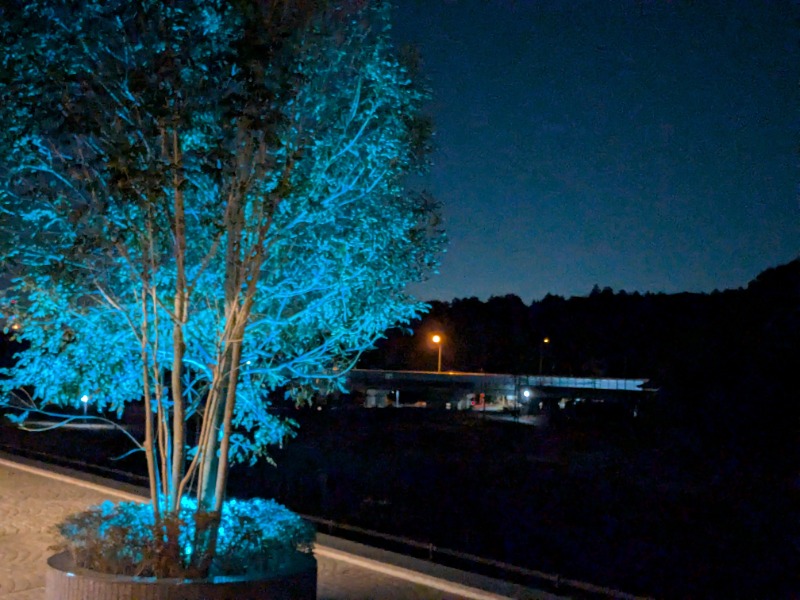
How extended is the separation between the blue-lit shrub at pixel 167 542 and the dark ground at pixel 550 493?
9.49 meters

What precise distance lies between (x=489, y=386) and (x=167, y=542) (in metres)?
51.4

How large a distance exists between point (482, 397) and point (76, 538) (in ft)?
181

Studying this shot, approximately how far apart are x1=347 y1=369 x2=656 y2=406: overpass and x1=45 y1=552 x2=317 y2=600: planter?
1836 inches

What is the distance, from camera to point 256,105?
6.48 meters

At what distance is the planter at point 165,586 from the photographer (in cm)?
580

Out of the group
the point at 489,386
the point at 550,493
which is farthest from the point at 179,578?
the point at 489,386

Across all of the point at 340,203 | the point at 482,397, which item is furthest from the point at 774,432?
the point at 340,203

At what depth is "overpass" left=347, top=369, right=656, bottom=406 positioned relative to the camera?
177ft

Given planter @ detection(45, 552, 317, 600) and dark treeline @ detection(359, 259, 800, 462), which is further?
dark treeline @ detection(359, 259, 800, 462)

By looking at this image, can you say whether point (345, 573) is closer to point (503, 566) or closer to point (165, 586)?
point (503, 566)

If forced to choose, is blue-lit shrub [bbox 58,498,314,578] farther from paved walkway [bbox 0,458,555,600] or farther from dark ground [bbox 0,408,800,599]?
dark ground [bbox 0,408,800,599]

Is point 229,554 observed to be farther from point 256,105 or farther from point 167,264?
point 256,105

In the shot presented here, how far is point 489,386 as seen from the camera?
2242 inches

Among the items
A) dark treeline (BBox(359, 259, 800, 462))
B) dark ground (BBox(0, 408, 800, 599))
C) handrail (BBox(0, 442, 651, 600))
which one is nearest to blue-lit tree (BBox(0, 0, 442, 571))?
handrail (BBox(0, 442, 651, 600))
